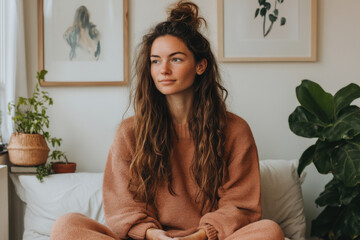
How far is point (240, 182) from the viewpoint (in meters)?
1.74

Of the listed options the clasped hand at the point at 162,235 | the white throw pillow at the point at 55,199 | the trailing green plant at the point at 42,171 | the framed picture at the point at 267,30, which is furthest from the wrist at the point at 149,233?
the framed picture at the point at 267,30

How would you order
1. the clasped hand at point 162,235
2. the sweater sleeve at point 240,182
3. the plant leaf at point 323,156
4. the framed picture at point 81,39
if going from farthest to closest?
the framed picture at point 81,39 → the plant leaf at point 323,156 → the sweater sleeve at point 240,182 → the clasped hand at point 162,235

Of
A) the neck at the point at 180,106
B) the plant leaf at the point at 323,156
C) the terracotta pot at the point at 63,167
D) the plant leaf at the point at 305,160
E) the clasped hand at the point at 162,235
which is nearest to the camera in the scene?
the clasped hand at the point at 162,235

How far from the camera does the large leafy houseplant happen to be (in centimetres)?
186

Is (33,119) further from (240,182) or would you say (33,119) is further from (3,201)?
(240,182)

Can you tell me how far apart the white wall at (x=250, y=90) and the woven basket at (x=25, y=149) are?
0.30 m

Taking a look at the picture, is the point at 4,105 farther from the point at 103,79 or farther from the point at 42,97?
the point at 103,79

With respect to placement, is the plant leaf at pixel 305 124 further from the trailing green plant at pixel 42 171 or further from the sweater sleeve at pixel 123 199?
the trailing green plant at pixel 42 171

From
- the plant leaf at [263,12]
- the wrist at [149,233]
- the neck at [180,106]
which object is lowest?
the wrist at [149,233]

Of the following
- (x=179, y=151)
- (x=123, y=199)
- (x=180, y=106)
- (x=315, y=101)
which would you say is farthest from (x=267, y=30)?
(x=123, y=199)

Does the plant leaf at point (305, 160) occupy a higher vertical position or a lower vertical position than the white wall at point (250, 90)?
lower

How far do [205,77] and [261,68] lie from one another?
75cm

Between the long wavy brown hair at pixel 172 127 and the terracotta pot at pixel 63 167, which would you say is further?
the terracotta pot at pixel 63 167

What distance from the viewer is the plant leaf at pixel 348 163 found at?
180cm
